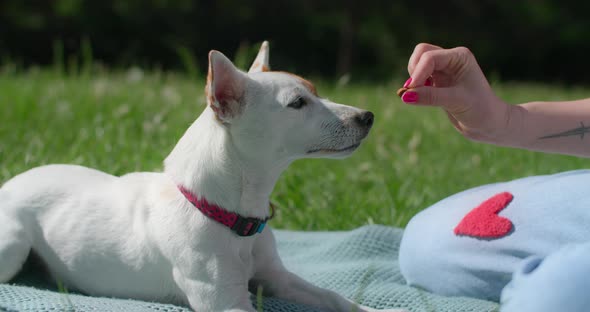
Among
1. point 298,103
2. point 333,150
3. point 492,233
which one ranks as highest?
point 298,103

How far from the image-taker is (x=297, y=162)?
14.6ft

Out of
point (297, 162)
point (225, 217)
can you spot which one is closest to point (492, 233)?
point (225, 217)

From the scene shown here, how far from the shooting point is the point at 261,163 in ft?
7.01

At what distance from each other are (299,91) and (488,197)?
99cm

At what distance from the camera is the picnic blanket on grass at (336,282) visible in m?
2.18

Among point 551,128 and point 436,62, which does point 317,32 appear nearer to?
point 551,128

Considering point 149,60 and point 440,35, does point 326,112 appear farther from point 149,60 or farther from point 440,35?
point 440,35

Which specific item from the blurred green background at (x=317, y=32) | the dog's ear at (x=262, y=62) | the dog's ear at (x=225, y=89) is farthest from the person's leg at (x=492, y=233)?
the blurred green background at (x=317, y=32)

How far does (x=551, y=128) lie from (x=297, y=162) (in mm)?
2080

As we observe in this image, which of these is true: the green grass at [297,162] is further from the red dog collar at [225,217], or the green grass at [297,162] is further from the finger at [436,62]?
the red dog collar at [225,217]

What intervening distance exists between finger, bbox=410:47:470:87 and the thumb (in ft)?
0.09

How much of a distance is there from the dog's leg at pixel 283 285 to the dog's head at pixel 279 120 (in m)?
0.36

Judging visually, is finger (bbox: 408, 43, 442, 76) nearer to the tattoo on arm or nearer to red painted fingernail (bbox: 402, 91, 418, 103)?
red painted fingernail (bbox: 402, 91, 418, 103)

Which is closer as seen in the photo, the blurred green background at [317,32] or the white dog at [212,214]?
the white dog at [212,214]
